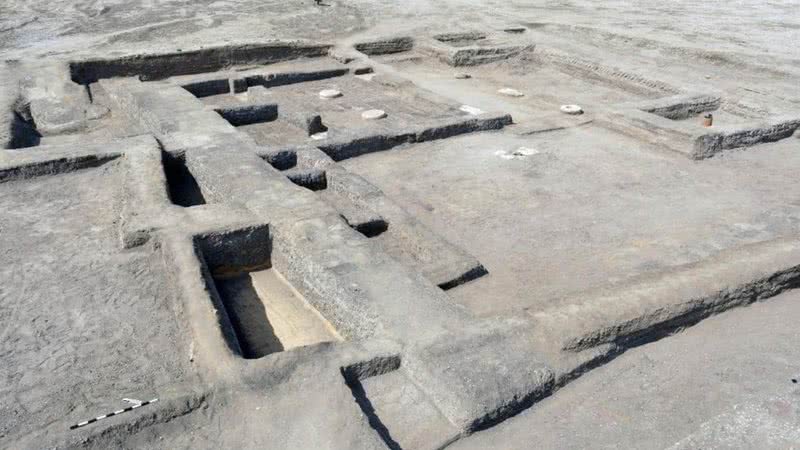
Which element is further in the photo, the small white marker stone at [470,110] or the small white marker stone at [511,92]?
the small white marker stone at [511,92]

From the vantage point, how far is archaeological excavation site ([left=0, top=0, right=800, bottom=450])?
2984mm

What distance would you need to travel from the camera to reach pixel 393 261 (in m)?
3.97

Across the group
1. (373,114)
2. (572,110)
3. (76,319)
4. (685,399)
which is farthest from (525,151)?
(76,319)

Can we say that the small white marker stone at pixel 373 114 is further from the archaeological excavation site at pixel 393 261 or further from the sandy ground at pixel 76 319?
the sandy ground at pixel 76 319

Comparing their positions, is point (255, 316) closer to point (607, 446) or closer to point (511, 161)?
point (607, 446)

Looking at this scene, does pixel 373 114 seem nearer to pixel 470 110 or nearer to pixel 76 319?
pixel 470 110

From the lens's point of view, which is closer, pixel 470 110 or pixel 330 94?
pixel 470 110

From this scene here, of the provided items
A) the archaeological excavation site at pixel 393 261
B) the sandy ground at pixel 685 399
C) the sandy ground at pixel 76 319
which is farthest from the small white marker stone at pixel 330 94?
the sandy ground at pixel 685 399

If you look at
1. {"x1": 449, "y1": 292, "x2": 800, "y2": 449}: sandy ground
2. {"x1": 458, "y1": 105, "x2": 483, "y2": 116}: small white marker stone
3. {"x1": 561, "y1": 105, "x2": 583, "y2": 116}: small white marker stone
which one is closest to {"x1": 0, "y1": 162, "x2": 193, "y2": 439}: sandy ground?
{"x1": 449, "y1": 292, "x2": 800, "y2": 449}: sandy ground

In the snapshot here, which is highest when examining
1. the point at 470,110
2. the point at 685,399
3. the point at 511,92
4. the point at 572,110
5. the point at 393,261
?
the point at 393,261

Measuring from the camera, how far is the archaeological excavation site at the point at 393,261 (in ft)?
9.79

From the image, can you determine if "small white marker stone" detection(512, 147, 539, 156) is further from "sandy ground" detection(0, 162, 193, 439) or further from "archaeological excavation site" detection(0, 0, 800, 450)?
"sandy ground" detection(0, 162, 193, 439)

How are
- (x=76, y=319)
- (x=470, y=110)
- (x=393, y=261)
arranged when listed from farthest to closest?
1. (x=470, y=110)
2. (x=393, y=261)
3. (x=76, y=319)

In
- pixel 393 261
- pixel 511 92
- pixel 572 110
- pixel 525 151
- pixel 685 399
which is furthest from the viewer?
pixel 511 92
